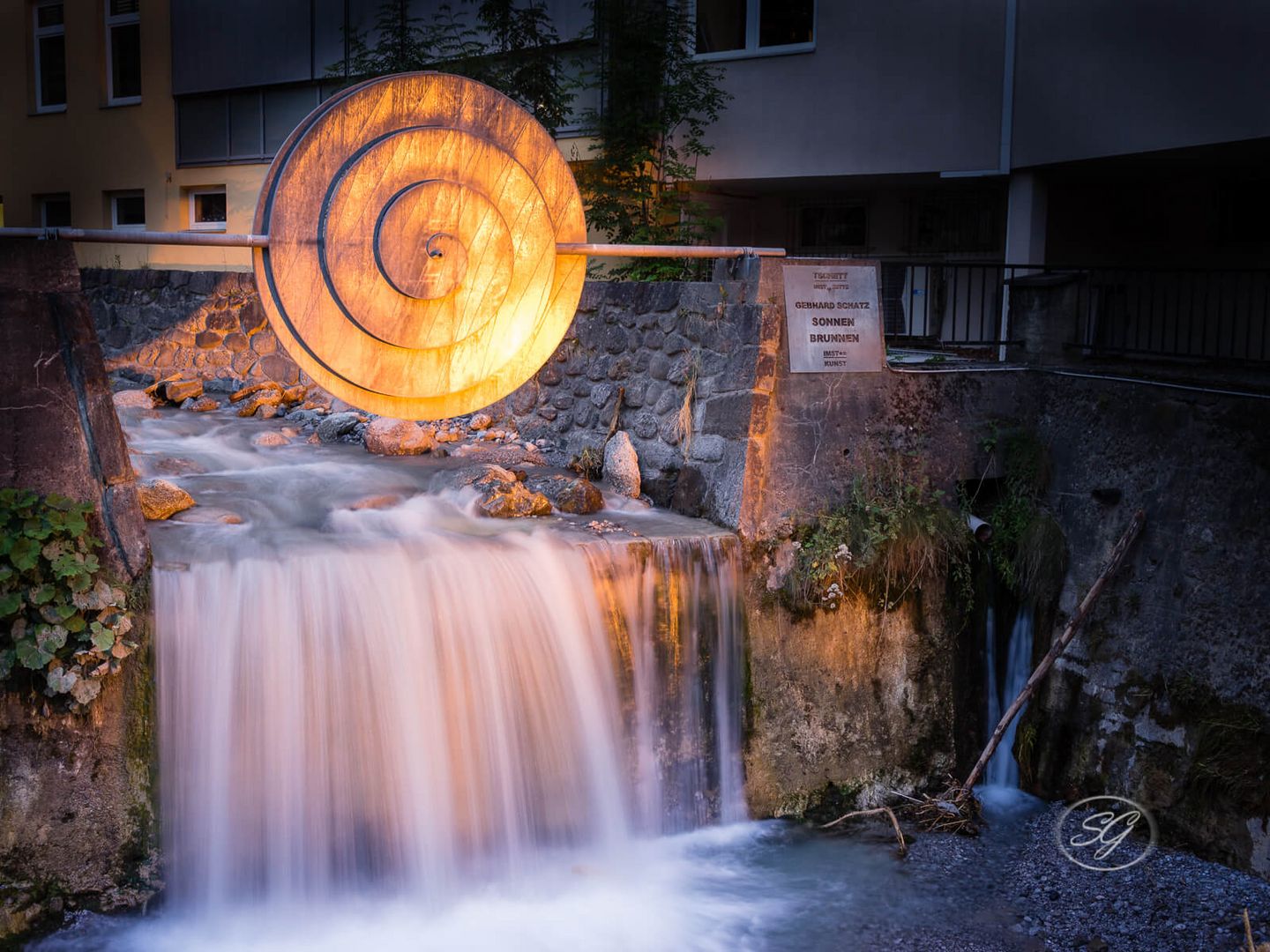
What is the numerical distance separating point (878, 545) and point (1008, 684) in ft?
4.97

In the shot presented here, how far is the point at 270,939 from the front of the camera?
5.80m

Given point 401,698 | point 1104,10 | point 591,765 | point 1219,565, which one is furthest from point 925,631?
point 1104,10

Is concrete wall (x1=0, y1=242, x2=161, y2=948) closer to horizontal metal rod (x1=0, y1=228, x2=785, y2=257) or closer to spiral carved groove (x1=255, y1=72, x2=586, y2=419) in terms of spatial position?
horizontal metal rod (x1=0, y1=228, x2=785, y2=257)

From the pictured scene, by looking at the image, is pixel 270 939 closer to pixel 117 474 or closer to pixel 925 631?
pixel 117 474

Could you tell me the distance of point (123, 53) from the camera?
60.0ft

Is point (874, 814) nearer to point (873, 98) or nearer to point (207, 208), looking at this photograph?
point (873, 98)

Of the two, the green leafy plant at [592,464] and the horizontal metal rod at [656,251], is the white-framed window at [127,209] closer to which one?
the green leafy plant at [592,464]

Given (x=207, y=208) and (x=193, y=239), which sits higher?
(x=207, y=208)

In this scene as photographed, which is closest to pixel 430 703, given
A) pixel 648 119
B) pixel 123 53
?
pixel 648 119

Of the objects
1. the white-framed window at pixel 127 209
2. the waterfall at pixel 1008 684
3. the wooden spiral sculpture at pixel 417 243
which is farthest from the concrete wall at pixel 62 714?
the white-framed window at pixel 127 209

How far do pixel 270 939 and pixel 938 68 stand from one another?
402 inches

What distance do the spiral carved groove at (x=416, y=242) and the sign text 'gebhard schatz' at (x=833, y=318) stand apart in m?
4.32

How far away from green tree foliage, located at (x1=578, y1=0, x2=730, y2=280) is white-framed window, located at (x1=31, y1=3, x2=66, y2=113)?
9942 mm

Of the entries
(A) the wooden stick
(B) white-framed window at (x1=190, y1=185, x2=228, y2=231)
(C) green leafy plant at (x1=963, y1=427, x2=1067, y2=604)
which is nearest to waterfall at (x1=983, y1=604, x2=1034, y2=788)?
(C) green leafy plant at (x1=963, y1=427, x2=1067, y2=604)
